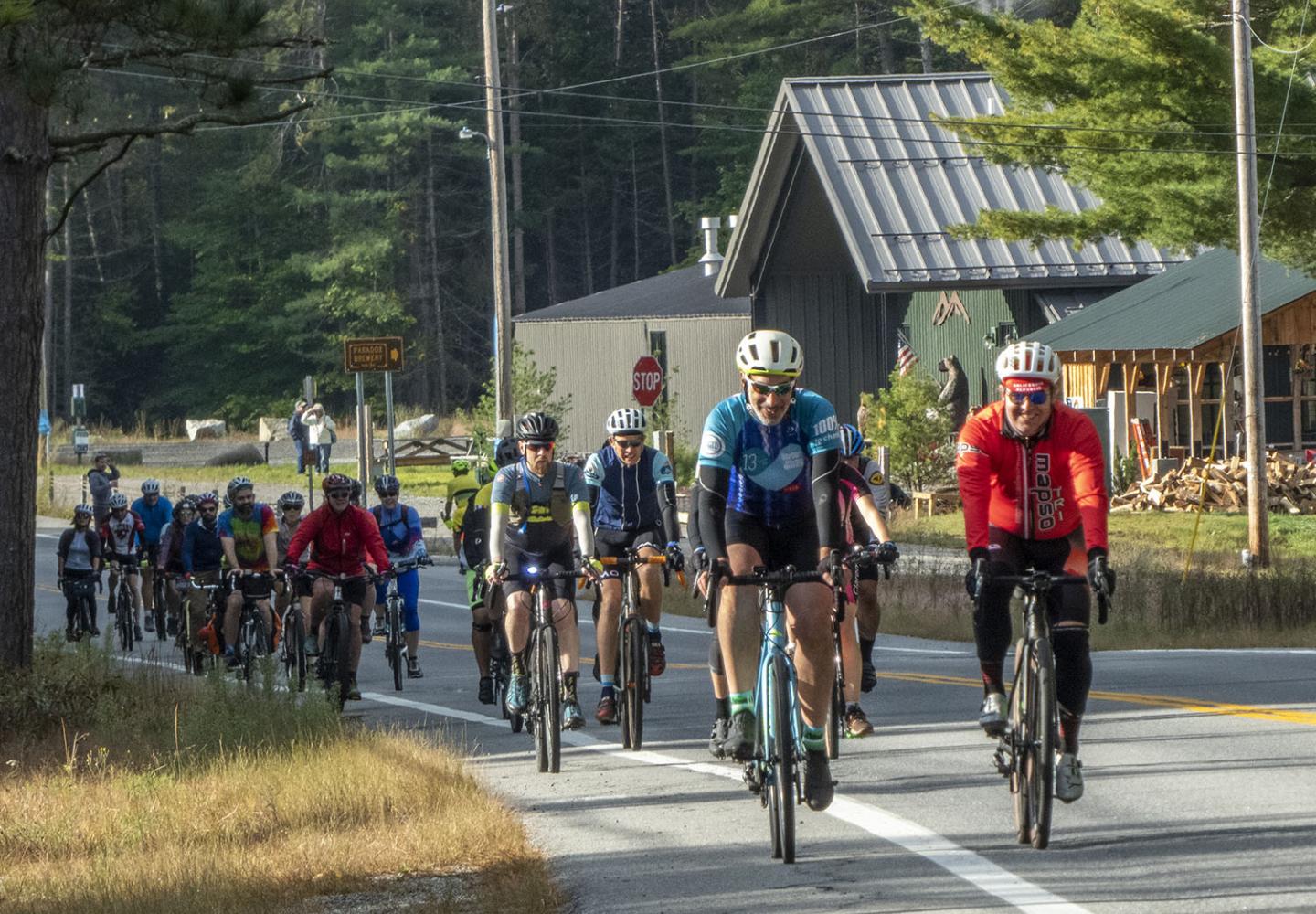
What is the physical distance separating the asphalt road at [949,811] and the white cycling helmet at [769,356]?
2024mm

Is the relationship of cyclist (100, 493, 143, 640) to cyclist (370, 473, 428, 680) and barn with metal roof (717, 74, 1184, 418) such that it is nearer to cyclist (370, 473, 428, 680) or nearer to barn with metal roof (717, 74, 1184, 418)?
cyclist (370, 473, 428, 680)

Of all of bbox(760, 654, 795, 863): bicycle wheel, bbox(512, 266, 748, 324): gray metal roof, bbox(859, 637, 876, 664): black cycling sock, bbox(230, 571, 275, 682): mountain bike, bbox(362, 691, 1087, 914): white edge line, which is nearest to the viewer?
bbox(362, 691, 1087, 914): white edge line

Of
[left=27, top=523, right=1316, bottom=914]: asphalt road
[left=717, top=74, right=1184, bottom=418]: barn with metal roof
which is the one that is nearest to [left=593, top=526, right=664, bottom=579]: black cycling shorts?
[left=27, top=523, right=1316, bottom=914]: asphalt road

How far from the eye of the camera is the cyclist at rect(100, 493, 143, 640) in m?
25.0

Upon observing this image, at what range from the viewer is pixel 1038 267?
3825 cm

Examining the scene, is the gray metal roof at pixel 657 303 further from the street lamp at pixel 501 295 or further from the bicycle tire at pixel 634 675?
the bicycle tire at pixel 634 675

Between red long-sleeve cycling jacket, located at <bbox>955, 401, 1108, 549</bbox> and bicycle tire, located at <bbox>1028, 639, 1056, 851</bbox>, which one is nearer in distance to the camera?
bicycle tire, located at <bbox>1028, 639, 1056, 851</bbox>

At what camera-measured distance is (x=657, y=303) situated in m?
53.8

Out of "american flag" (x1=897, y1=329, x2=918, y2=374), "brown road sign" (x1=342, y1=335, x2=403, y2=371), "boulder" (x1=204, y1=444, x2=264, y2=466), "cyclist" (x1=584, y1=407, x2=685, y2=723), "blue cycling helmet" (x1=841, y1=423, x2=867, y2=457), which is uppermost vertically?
"american flag" (x1=897, y1=329, x2=918, y2=374)

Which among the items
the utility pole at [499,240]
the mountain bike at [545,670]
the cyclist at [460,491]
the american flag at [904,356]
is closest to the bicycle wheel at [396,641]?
the cyclist at [460,491]

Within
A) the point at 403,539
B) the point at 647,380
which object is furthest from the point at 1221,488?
the point at 403,539

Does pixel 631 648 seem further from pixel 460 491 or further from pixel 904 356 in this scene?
pixel 904 356

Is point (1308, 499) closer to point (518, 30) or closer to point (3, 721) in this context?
point (3, 721)

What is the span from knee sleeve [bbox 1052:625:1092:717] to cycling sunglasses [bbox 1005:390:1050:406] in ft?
3.06
